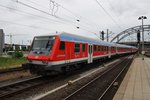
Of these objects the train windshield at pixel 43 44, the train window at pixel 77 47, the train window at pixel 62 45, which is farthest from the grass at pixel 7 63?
the train window at pixel 62 45

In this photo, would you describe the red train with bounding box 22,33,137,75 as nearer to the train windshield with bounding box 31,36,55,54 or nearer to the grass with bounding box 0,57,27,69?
the train windshield with bounding box 31,36,55,54

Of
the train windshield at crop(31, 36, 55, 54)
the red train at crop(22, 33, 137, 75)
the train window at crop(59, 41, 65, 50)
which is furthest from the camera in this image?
the train window at crop(59, 41, 65, 50)

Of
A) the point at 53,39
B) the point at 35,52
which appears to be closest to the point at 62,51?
the point at 53,39

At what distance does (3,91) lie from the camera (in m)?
8.31

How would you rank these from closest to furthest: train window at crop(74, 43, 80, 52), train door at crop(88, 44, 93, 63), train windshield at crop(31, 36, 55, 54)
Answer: train windshield at crop(31, 36, 55, 54)
train window at crop(74, 43, 80, 52)
train door at crop(88, 44, 93, 63)

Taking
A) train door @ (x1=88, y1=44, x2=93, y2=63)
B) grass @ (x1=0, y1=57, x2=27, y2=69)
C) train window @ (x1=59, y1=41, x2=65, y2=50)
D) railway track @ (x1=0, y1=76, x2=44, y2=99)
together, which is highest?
train window @ (x1=59, y1=41, x2=65, y2=50)

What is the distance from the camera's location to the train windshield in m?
10.7

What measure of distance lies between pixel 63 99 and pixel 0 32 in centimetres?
1515

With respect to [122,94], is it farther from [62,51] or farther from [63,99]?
[62,51]

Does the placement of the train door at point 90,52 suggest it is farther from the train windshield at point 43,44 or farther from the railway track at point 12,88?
the railway track at point 12,88

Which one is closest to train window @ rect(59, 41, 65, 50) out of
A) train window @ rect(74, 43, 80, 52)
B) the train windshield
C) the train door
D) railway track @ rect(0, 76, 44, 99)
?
the train windshield

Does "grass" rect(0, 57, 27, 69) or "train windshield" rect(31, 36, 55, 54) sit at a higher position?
"train windshield" rect(31, 36, 55, 54)

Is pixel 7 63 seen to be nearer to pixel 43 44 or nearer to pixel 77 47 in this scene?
pixel 77 47

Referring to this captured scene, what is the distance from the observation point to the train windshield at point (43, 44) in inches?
423
